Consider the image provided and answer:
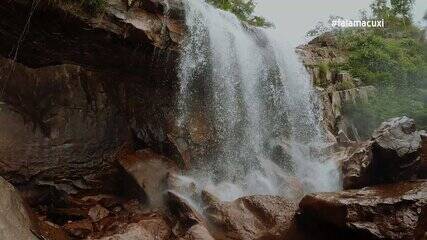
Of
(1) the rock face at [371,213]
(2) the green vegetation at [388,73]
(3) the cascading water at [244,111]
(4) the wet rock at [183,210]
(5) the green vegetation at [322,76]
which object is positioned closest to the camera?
(1) the rock face at [371,213]

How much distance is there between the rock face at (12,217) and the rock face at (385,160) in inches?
235

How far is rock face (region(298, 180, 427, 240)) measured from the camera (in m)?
5.66

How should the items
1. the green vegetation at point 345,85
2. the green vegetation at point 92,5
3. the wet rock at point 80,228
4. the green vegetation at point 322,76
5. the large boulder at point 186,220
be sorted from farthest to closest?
1. the green vegetation at point 345,85
2. the green vegetation at point 322,76
3. the green vegetation at point 92,5
4. the wet rock at point 80,228
5. the large boulder at point 186,220

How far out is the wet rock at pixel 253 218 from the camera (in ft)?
23.4

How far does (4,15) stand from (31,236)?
4686 millimetres

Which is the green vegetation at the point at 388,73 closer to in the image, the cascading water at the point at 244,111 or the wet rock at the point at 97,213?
the cascading water at the point at 244,111

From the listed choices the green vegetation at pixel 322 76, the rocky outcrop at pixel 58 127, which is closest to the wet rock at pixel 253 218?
the rocky outcrop at pixel 58 127

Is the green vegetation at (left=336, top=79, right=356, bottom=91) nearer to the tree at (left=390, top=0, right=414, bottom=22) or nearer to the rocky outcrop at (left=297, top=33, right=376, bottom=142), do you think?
the rocky outcrop at (left=297, top=33, right=376, bottom=142)

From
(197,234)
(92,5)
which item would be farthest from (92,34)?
(197,234)

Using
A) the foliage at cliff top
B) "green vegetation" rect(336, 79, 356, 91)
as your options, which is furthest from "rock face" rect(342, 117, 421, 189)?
the foliage at cliff top

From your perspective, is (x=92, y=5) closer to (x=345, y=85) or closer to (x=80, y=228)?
(x=80, y=228)

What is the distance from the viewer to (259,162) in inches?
443

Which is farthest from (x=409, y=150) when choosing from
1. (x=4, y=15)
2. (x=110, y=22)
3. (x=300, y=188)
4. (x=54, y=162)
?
(x=4, y=15)

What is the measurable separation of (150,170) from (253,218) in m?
3.11
